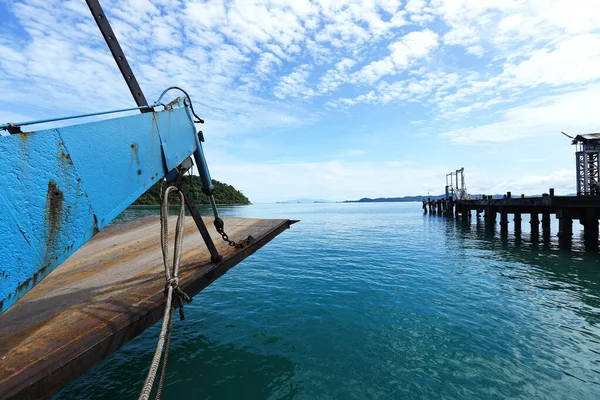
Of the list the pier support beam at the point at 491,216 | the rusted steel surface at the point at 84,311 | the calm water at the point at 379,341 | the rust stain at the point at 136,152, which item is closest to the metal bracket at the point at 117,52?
the rust stain at the point at 136,152

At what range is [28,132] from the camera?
1822 millimetres

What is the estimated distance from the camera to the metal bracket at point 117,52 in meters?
2.75

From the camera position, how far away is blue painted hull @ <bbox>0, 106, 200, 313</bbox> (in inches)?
69.2

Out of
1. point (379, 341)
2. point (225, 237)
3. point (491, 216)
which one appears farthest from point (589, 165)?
point (225, 237)

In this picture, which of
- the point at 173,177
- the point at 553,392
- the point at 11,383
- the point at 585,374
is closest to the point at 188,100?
the point at 173,177

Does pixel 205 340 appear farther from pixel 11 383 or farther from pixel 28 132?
pixel 28 132

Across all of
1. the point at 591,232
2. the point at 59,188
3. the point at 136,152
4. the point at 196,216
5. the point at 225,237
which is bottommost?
the point at 591,232

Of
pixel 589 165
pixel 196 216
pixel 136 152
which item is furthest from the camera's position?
pixel 589 165

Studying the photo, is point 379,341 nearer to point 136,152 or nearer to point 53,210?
point 136,152

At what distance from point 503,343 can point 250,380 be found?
5171 mm

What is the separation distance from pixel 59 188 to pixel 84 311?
80.2 inches

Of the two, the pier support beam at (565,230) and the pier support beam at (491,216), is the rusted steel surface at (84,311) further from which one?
the pier support beam at (491,216)

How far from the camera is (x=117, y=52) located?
9.78 feet

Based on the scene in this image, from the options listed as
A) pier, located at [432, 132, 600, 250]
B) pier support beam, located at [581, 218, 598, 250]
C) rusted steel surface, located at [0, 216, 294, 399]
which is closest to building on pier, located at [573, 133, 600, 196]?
pier, located at [432, 132, 600, 250]
